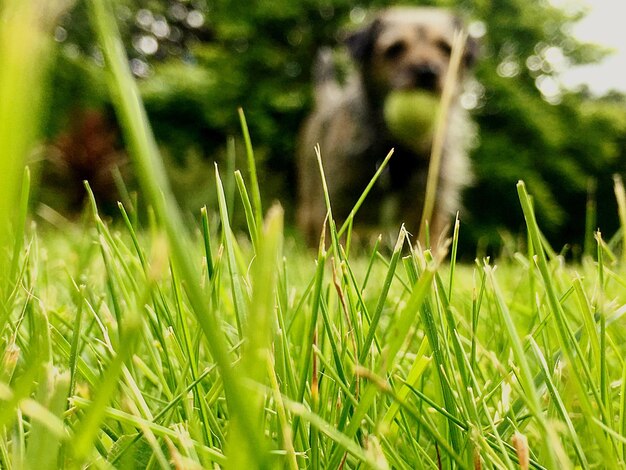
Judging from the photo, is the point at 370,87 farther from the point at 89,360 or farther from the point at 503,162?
the point at 503,162

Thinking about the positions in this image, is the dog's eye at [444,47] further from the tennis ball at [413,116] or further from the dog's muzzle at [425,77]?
the tennis ball at [413,116]

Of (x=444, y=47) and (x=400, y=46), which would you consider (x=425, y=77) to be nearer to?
(x=400, y=46)

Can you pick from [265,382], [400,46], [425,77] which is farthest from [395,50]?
[265,382]

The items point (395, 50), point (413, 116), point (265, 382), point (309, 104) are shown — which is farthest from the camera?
point (309, 104)

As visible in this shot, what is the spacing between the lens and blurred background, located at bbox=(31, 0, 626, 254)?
7.14 m

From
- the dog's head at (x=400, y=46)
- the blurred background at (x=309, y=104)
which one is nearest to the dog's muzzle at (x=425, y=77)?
the dog's head at (x=400, y=46)

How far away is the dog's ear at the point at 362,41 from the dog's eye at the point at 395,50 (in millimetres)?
110

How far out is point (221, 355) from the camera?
4.8 inches

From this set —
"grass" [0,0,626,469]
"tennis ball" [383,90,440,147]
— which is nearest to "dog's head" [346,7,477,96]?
"tennis ball" [383,90,440,147]

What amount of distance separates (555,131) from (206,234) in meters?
8.52

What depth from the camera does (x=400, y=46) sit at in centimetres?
311

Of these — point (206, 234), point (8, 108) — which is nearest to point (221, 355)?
point (8, 108)

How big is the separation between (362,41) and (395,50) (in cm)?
21

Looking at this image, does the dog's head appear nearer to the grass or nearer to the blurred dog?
the blurred dog
